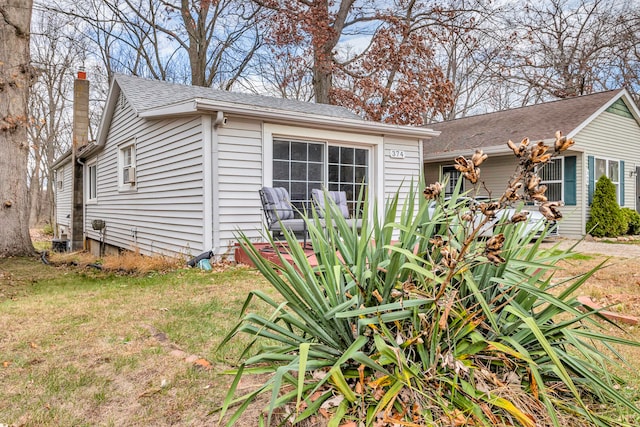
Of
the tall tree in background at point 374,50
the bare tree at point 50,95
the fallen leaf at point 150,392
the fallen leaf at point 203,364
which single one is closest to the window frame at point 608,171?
the tall tree in background at point 374,50

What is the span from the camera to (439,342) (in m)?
1.53

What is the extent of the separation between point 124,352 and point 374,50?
15597 millimetres

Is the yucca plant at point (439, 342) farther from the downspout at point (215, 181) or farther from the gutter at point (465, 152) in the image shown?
the gutter at point (465, 152)

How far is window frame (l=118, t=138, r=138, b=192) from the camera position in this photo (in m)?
8.75

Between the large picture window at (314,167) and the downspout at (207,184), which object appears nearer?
the downspout at (207,184)

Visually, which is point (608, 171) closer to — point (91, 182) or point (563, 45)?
point (563, 45)

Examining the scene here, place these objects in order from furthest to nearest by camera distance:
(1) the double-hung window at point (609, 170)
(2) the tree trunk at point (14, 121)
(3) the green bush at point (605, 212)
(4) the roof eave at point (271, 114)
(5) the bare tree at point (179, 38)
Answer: (5) the bare tree at point (179, 38), (1) the double-hung window at point (609, 170), (3) the green bush at point (605, 212), (2) the tree trunk at point (14, 121), (4) the roof eave at point (271, 114)

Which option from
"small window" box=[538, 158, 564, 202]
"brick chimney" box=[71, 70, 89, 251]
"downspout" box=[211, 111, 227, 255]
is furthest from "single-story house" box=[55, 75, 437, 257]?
"small window" box=[538, 158, 564, 202]

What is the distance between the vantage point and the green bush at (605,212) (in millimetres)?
10680

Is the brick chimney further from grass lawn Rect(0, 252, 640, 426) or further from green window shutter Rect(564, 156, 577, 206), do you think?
green window shutter Rect(564, 156, 577, 206)

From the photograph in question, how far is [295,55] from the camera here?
16969 millimetres

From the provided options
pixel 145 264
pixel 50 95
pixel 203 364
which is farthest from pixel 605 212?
pixel 50 95

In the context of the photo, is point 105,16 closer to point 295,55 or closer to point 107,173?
point 295,55

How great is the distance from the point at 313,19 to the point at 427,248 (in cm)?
1500
